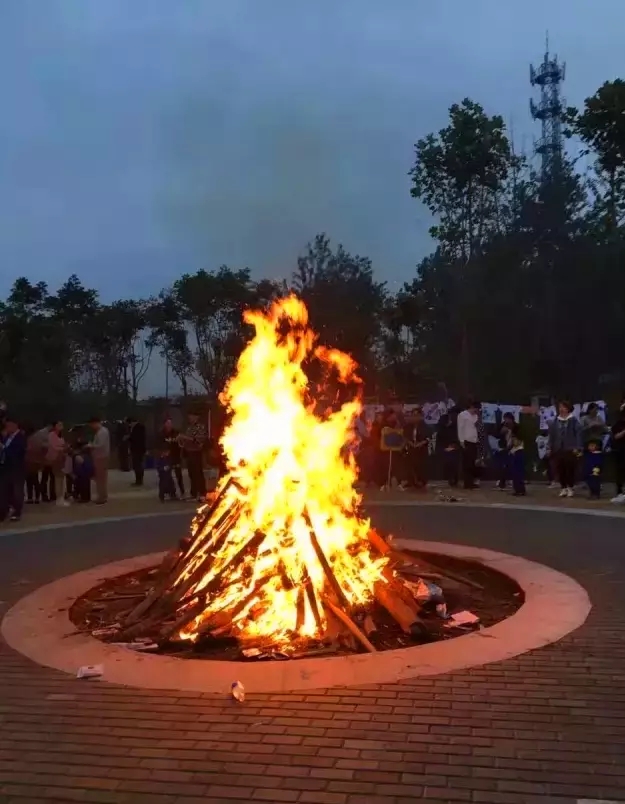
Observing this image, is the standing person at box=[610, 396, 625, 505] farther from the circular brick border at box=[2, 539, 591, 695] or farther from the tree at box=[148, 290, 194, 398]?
the tree at box=[148, 290, 194, 398]

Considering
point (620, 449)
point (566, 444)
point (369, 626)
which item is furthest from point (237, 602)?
point (566, 444)

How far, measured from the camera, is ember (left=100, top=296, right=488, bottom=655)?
228 inches

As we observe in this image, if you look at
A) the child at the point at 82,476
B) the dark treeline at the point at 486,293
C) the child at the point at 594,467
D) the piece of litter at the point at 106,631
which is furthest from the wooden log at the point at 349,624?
the dark treeline at the point at 486,293

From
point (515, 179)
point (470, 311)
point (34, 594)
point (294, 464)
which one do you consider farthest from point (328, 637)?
point (515, 179)

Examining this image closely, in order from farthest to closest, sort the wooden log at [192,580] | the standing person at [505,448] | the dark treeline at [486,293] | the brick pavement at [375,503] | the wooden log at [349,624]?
the dark treeline at [486,293] < the standing person at [505,448] < the brick pavement at [375,503] < the wooden log at [192,580] < the wooden log at [349,624]

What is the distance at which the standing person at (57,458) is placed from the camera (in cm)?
1473

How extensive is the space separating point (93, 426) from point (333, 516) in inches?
357

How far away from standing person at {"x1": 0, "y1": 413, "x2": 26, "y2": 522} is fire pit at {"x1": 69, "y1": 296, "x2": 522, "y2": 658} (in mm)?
6078

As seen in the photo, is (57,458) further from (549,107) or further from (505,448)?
(549,107)

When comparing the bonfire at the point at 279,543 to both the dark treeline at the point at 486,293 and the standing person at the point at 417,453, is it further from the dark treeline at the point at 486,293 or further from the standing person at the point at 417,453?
the dark treeline at the point at 486,293

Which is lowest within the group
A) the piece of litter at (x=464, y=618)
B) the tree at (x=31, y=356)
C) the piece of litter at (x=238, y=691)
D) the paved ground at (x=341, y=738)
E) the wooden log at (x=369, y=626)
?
the paved ground at (x=341, y=738)

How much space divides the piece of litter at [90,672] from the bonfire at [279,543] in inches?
26.1

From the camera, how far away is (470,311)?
24.5 m

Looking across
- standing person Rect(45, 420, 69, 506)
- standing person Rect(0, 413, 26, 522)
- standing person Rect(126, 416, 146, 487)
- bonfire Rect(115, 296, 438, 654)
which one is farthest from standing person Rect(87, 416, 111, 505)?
bonfire Rect(115, 296, 438, 654)
